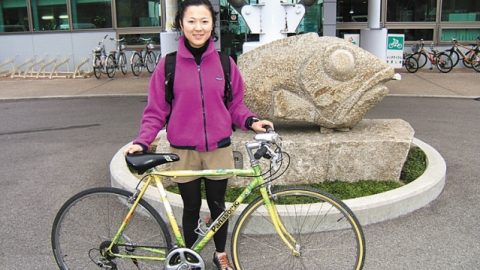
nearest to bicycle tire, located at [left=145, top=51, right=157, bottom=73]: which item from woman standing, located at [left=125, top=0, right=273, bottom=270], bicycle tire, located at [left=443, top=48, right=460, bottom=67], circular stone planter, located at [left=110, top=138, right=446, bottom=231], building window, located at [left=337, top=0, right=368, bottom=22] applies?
building window, located at [left=337, top=0, right=368, bottom=22]

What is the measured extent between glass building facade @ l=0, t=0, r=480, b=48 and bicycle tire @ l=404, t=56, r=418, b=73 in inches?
53.9

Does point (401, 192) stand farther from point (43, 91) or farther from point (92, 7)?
point (92, 7)

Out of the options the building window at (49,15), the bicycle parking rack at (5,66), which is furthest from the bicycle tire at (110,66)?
the bicycle parking rack at (5,66)

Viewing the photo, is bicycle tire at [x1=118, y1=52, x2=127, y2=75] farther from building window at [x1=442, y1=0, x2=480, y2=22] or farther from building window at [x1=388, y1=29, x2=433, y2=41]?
building window at [x1=442, y1=0, x2=480, y2=22]

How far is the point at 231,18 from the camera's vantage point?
15.8 m

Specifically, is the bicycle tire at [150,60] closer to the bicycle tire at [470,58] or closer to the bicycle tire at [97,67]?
the bicycle tire at [97,67]

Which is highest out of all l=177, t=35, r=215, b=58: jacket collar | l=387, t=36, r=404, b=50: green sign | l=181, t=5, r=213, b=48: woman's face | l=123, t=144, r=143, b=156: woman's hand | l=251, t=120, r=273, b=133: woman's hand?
l=181, t=5, r=213, b=48: woman's face

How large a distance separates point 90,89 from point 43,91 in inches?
47.5

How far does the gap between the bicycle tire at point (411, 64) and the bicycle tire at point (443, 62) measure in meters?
0.58

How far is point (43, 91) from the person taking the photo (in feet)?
43.7

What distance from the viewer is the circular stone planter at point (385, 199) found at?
4.23 m

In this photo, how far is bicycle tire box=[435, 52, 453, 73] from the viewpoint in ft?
48.8

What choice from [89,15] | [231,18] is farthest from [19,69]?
[231,18]

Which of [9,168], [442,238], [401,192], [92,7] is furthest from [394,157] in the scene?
[92,7]
